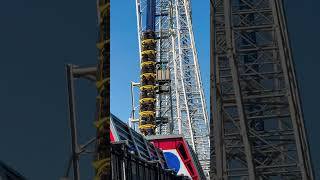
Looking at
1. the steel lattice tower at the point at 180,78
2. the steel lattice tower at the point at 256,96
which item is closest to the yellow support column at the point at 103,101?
the steel lattice tower at the point at 180,78

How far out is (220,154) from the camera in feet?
61.0

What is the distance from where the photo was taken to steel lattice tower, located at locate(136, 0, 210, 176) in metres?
10.5

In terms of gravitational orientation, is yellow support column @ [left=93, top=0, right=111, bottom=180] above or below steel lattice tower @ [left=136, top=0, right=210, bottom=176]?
below

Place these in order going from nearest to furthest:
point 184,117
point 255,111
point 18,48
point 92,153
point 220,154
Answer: point 92,153 < point 18,48 < point 184,117 < point 220,154 < point 255,111

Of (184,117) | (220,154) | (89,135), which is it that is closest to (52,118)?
(89,135)

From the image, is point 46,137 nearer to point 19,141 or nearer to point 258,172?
point 19,141

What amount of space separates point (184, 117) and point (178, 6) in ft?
8.80

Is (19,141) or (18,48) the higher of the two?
(18,48)

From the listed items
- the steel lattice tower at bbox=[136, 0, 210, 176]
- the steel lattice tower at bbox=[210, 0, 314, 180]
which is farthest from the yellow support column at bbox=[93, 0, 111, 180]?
the steel lattice tower at bbox=[210, 0, 314, 180]

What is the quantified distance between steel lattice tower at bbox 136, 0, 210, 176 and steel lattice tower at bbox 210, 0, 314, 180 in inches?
218

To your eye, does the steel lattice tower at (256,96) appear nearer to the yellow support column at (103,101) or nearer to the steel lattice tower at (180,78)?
the steel lattice tower at (180,78)

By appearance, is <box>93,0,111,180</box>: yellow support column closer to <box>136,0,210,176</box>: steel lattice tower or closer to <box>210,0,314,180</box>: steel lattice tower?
<box>136,0,210,176</box>: steel lattice tower

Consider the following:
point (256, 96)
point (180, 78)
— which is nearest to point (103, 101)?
point (180, 78)

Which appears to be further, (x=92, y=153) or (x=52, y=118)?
(x=52, y=118)
